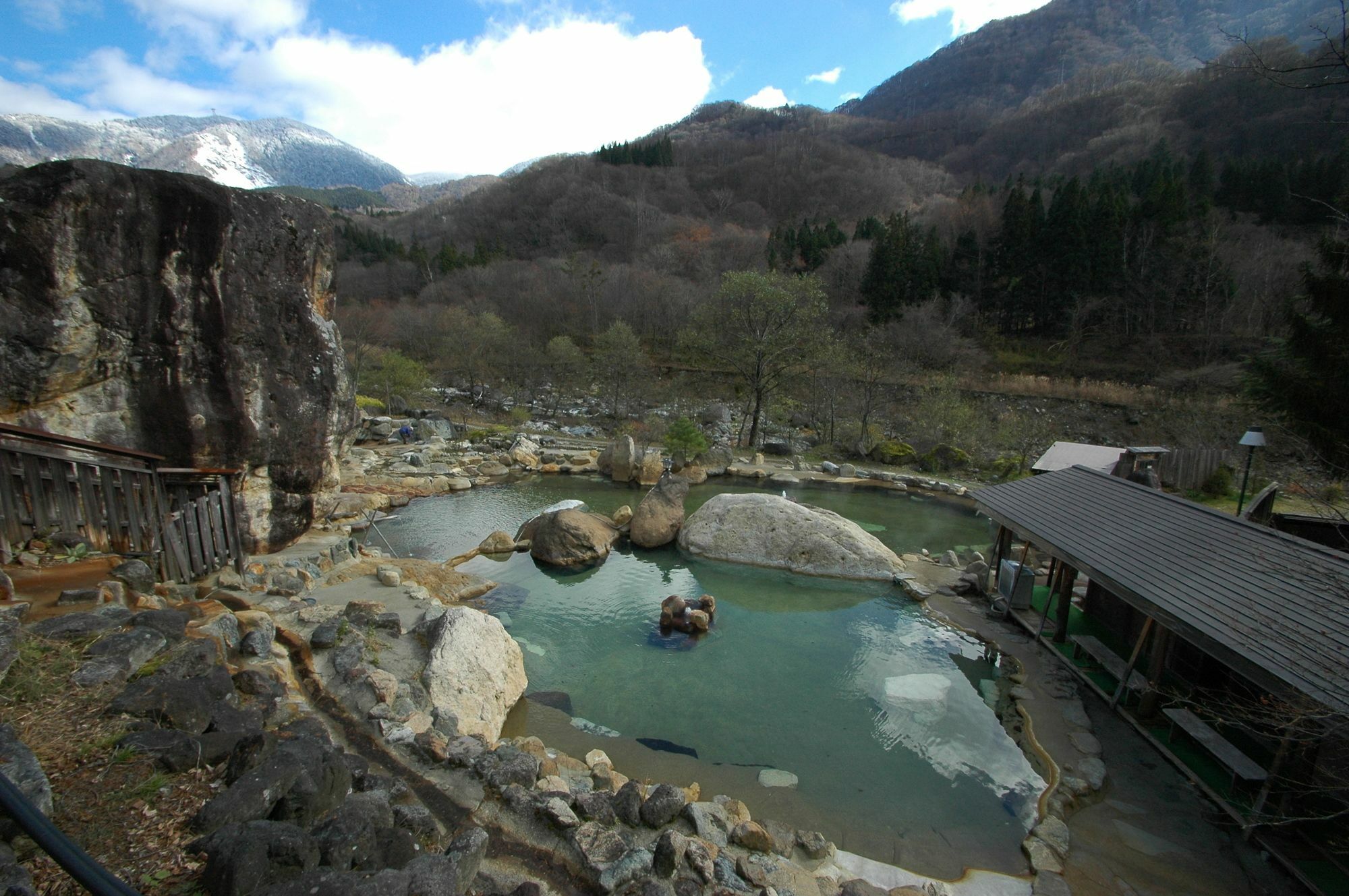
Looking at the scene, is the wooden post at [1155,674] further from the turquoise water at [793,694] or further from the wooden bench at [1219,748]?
the turquoise water at [793,694]

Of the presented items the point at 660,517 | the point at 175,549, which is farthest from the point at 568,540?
the point at 175,549

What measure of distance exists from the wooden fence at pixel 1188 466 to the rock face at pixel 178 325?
20.8 meters

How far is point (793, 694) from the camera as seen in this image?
8172 millimetres

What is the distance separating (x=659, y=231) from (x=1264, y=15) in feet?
313

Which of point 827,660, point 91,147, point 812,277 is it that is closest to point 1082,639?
point 827,660

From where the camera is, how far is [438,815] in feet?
15.0

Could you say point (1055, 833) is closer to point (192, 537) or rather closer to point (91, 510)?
point (192, 537)

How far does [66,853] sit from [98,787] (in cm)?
252

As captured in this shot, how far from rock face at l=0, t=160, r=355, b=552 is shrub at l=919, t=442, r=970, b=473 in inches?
749

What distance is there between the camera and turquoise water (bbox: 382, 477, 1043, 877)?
19.9 ft

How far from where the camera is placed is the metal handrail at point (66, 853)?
54.1 inches

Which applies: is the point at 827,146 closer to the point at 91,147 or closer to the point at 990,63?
the point at 990,63

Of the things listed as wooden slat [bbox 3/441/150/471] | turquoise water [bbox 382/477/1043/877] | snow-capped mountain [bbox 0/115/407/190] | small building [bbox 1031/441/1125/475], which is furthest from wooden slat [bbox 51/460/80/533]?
snow-capped mountain [bbox 0/115/407/190]

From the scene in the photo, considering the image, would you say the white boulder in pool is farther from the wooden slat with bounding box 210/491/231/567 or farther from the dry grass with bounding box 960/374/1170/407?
the dry grass with bounding box 960/374/1170/407
